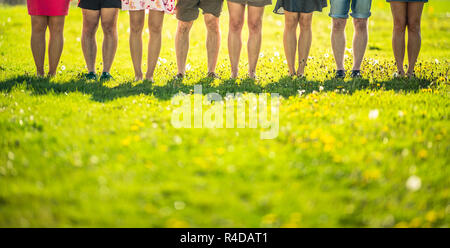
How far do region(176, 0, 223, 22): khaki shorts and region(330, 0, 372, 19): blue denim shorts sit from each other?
1894mm

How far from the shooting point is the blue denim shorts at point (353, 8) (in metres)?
7.58

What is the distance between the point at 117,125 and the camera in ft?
16.2

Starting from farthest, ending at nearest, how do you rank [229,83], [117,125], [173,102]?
[229,83] → [173,102] → [117,125]

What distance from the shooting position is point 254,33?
298 inches

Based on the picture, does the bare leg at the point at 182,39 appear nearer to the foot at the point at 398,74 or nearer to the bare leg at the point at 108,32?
the bare leg at the point at 108,32

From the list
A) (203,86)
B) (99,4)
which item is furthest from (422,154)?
(99,4)

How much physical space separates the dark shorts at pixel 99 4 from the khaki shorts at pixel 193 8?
0.97 meters

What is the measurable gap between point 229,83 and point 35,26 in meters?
3.34

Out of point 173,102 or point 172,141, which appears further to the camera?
point 173,102

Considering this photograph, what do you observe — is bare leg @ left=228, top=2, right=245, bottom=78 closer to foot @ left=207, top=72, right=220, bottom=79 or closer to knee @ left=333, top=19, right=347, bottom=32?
foot @ left=207, top=72, right=220, bottom=79
